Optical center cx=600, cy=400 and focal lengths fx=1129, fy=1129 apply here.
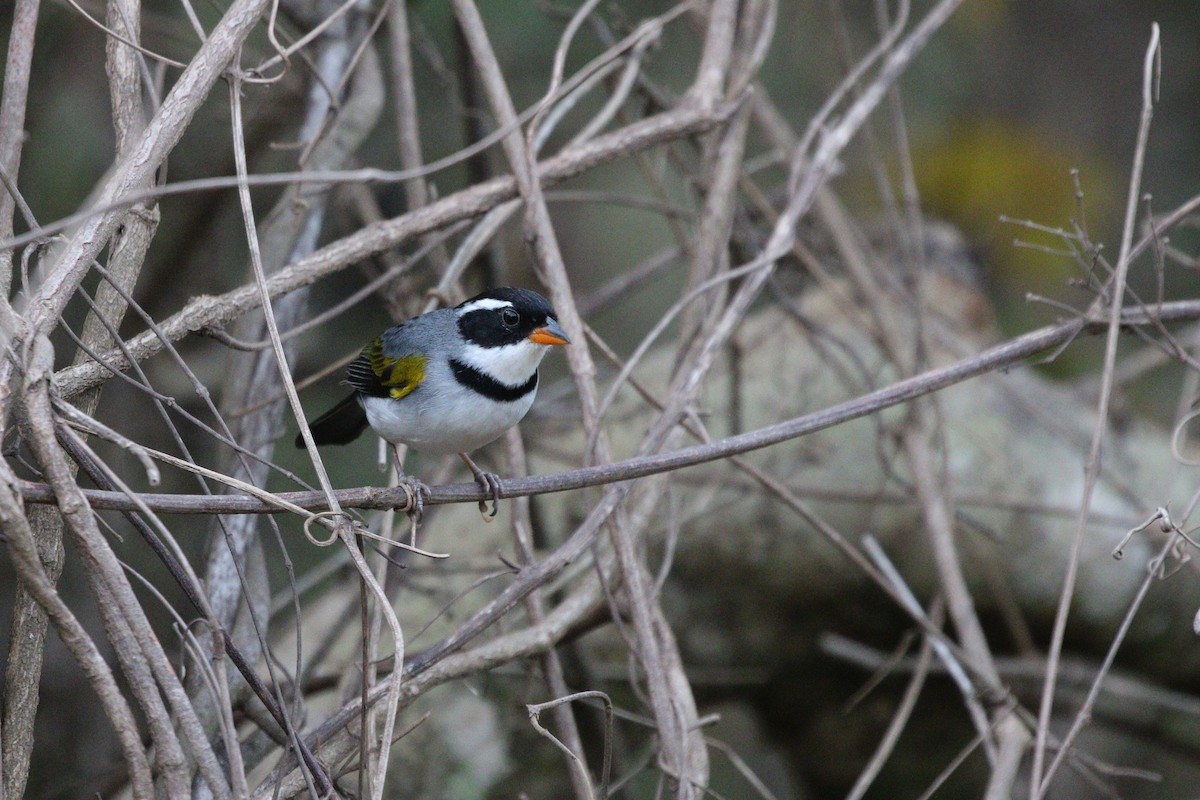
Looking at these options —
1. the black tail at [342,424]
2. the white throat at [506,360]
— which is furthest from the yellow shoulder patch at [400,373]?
the black tail at [342,424]

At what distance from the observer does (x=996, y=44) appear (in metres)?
10.6

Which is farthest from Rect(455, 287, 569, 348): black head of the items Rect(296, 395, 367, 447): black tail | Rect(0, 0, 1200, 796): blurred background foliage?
Rect(0, 0, 1200, 796): blurred background foliage

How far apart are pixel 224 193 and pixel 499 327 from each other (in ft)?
8.96

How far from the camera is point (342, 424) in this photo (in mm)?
4734

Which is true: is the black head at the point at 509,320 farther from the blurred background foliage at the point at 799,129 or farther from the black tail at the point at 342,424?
the blurred background foliage at the point at 799,129

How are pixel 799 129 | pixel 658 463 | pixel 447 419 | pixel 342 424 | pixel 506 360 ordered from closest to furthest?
pixel 658 463, pixel 447 419, pixel 506 360, pixel 342 424, pixel 799 129

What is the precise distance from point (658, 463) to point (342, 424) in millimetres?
2220

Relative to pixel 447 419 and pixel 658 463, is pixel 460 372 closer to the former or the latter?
pixel 447 419

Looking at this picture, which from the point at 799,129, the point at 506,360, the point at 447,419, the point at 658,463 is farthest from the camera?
the point at 799,129

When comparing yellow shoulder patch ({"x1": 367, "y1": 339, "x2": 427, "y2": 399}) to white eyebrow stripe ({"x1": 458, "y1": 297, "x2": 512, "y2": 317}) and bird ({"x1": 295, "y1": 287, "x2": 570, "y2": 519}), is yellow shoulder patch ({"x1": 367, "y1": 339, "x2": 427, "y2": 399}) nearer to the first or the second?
bird ({"x1": 295, "y1": 287, "x2": 570, "y2": 519})

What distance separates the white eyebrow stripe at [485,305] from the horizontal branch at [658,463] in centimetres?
84

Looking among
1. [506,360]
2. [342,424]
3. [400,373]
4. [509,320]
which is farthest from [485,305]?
[342,424]

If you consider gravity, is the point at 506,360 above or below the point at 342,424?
above

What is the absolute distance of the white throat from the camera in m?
4.10
